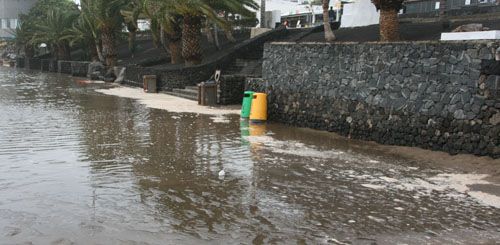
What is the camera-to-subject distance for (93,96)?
20.6 metres

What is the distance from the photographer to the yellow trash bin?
13555 mm

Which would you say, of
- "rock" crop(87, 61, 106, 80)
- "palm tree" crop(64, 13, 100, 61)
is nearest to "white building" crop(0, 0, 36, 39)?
"palm tree" crop(64, 13, 100, 61)

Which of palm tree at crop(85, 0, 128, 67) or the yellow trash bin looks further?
palm tree at crop(85, 0, 128, 67)

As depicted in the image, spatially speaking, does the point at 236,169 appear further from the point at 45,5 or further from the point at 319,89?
the point at 45,5

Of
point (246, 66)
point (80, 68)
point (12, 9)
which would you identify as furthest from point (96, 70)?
point (12, 9)

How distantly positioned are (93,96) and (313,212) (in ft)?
54.1

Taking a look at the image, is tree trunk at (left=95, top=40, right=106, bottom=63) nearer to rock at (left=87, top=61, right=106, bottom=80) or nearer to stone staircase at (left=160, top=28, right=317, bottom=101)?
rock at (left=87, top=61, right=106, bottom=80)

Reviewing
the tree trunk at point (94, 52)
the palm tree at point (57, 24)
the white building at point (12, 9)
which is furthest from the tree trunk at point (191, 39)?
the white building at point (12, 9)

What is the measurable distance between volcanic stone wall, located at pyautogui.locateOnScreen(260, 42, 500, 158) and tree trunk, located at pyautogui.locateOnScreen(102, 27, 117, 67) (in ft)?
64.6

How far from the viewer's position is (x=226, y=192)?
22.2 feet

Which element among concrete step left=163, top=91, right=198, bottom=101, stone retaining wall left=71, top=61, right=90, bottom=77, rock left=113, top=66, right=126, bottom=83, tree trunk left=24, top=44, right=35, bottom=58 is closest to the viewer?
concrete step left=163, top=91, right=198, bottom=101

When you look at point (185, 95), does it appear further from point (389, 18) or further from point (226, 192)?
point (226, 192)

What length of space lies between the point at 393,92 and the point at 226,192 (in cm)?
526

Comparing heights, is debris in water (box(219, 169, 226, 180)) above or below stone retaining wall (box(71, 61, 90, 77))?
below
